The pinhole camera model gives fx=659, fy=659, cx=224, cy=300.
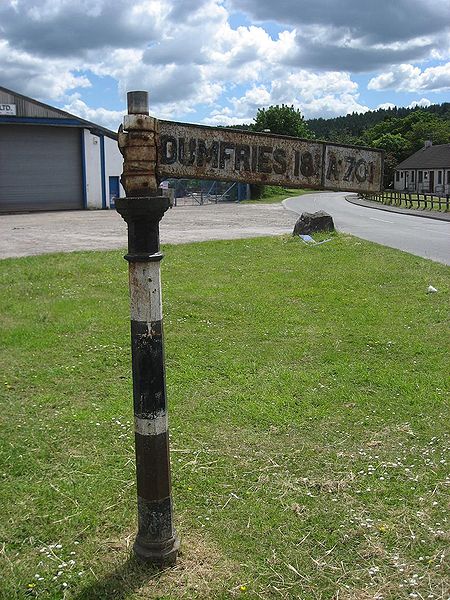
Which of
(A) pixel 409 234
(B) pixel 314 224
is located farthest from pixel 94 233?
(A) pixel 409 234

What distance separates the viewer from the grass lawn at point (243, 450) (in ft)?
11.7

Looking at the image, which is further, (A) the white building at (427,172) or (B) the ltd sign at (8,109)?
(A) the white building at (427,172)

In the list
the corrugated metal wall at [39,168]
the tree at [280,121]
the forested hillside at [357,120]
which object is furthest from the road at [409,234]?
the forested hillside at [357,120]

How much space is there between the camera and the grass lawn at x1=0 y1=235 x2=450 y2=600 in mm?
3574

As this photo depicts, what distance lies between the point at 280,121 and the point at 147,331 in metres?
71.7

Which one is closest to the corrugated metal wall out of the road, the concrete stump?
the road

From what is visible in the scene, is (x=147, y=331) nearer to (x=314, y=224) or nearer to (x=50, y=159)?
(x=314, y=224)

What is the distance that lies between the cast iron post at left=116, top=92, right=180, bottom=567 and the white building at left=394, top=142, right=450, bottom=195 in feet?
228

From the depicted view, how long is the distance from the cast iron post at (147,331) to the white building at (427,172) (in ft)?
228

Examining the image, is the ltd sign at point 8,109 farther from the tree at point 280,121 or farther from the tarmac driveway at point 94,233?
the tree at point 280,121

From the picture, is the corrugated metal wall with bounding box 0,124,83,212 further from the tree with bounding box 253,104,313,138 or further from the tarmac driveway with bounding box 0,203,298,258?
the tree with bounding box 253,104,313,138

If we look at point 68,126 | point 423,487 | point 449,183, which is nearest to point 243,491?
point 423,487

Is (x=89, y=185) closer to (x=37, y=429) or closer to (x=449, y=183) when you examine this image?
(x=37, y=429)

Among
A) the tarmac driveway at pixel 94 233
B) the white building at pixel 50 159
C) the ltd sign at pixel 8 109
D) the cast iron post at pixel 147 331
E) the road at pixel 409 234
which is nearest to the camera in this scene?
the cast iron post at pixel 147 331
